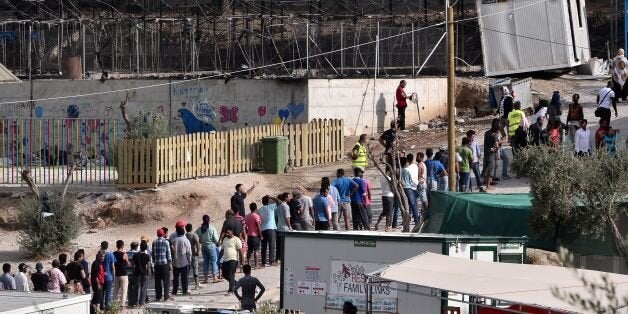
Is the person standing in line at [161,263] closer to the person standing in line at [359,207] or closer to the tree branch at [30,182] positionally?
the person standing in line at [359,207]

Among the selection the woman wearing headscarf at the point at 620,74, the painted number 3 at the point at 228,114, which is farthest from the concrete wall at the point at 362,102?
the woman wearing headscarf at the point at 620,74

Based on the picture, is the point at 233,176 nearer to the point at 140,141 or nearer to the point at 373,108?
the point at 140,141

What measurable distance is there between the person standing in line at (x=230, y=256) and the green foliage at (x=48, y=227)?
17.8 ft

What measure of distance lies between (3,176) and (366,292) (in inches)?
658

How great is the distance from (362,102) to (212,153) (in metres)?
6.63

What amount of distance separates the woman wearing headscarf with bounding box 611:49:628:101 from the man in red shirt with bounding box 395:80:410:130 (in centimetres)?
501

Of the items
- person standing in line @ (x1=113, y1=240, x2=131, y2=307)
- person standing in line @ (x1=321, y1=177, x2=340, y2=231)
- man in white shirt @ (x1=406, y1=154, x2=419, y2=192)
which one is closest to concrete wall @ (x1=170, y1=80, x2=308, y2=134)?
man in white shirt @ (x1=406, y1=154, x2=419, y2=192)

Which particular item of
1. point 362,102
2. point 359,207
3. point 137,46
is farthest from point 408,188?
point 137,46

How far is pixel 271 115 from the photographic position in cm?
3534

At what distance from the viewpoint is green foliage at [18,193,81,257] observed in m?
25.8

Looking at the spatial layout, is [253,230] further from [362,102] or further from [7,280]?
[362,102]

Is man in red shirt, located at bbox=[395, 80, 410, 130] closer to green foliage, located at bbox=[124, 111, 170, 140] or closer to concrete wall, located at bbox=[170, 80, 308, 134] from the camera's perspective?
concrete wall, located at bbox=[170, 80, 308, 134]

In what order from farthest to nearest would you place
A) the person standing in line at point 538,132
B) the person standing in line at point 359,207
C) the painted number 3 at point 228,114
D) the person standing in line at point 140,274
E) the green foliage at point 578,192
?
1. the painted number 3 at point 228,114
2. the person standing in line at point 538,132
3. the person standing in line at point 359,207
4. the person standing in line at point 140,274
5. the green foliage at point 578,192

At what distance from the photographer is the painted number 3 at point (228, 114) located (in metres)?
35.9
